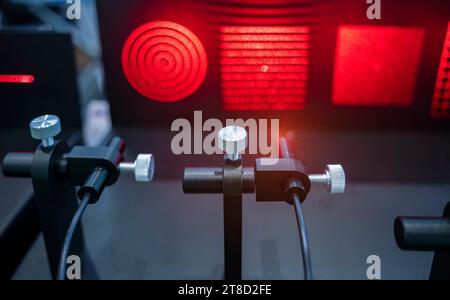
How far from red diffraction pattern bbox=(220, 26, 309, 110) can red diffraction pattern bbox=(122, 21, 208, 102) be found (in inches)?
2.3

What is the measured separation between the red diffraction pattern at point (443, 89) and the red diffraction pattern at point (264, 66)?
0.27 meters

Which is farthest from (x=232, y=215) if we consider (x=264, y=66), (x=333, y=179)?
(x=264, y=66)

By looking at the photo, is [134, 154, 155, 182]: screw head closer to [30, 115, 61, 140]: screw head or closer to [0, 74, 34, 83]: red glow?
[30, 115, 61, 140]: screw head

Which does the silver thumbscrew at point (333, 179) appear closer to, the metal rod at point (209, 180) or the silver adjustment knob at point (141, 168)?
the metal rod at point (209, 180)

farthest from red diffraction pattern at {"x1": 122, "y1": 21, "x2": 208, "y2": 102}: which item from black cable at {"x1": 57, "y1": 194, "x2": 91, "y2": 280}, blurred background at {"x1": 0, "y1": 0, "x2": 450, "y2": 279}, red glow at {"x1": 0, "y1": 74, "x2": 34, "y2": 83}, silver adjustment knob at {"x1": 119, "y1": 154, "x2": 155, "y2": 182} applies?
black cable at {"x1": 57, "y1": 194, "x2": 91, "y2": 280}

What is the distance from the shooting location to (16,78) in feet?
2.77

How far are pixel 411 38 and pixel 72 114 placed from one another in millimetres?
729

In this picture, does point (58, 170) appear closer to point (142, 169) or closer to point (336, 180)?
point (142, 169)

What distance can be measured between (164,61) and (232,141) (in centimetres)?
41

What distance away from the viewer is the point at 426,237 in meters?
0.45

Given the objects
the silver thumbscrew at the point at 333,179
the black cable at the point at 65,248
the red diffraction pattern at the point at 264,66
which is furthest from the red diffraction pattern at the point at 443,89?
→ the black cable at the point at 65,248

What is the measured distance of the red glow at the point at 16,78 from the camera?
84 cm
